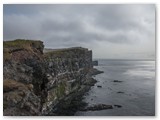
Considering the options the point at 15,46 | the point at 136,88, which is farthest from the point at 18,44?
the point at 136,88

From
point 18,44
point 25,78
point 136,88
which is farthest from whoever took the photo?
point 136,88

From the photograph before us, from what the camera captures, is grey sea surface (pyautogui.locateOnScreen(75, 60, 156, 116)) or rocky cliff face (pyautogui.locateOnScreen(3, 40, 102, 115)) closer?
grey sea surface (pyautogui.locateOnScreen(75, 60, 156, 116))

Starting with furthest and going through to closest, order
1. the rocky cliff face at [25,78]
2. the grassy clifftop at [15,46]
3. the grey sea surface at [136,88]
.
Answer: the grassy clifftop at [15,46] < the rocky cliff face at [25,78] < the grey sea surface at [136,88]

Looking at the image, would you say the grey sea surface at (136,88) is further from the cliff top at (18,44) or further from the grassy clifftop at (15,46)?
the grassy clifftop at (15,46)

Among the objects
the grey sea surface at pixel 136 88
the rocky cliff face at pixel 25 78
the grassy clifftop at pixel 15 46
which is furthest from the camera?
the grassy clifftop at pixel 15 46

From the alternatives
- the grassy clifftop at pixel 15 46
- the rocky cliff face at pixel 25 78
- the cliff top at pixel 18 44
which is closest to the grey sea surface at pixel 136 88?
the rocky cliff face at pixel 25 78

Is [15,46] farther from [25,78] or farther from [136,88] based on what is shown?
[136,88]

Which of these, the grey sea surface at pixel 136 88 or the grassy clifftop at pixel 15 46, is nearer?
the grey sea surface at pixel 136 88

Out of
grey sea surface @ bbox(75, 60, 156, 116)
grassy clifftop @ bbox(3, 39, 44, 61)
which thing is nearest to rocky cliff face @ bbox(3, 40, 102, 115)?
grassy clifftop @ bbox(3, 39, 44, 61)

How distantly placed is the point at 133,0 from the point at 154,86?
279cm

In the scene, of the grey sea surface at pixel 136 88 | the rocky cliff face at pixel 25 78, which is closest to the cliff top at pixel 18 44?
the rocky cliff face at pixel 25 78

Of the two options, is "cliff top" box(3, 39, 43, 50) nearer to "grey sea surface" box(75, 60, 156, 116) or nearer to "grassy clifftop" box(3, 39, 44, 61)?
"grassy clifftop" box(3, 39, 44, 61)

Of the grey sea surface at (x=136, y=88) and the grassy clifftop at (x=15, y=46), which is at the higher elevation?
the grassy clifftop at (x=15, y=46)

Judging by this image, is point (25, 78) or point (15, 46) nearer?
point (15, 46)
